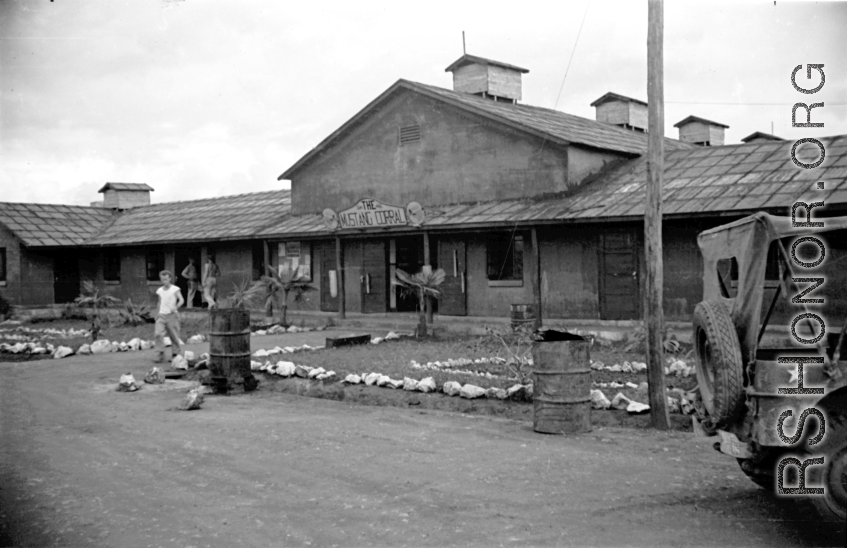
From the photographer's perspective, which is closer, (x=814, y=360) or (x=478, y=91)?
(x=814, y=360)

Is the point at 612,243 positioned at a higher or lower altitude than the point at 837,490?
higher

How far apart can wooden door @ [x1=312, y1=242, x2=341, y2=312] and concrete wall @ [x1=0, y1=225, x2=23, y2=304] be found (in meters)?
13.7

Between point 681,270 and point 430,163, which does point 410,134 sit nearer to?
point 430,163

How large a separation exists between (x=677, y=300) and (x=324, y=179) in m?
12.2

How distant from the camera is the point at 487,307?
20.2 meters

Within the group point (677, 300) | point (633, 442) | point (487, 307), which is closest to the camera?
point (633, 442)

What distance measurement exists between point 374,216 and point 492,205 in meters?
3.15

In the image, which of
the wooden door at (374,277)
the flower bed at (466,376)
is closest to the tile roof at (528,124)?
the wooden door at (374,277)

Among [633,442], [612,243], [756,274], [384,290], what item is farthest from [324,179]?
[756,274]

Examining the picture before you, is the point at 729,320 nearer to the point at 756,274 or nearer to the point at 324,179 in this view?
the point at 756,274

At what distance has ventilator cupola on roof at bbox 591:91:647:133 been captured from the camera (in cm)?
3133

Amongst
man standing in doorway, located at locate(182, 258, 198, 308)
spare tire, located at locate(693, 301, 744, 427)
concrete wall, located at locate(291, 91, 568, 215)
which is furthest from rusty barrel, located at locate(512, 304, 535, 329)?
man standing in doorway, located at locate(182, 258, 198, 308)

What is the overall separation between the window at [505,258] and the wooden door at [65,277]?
779 inches

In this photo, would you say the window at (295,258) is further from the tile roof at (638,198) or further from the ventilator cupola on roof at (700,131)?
the ventilator cupola on roof at (700,131)
